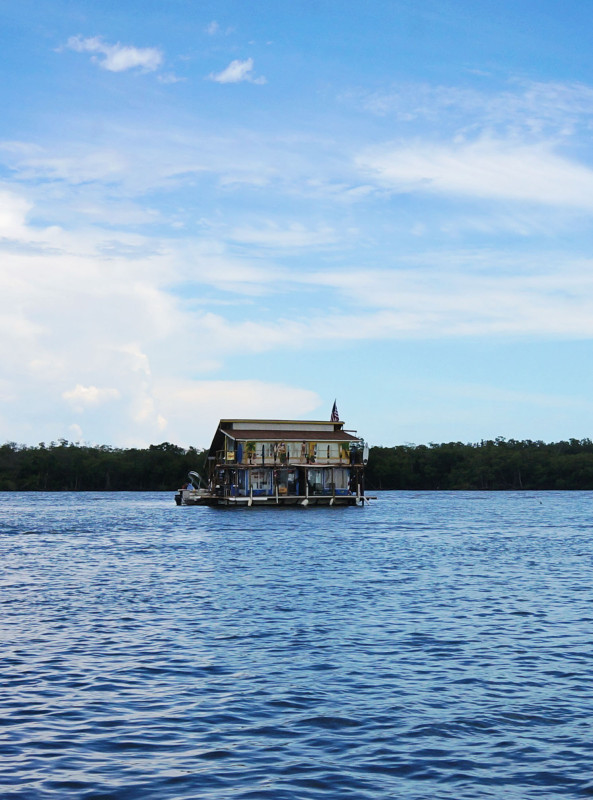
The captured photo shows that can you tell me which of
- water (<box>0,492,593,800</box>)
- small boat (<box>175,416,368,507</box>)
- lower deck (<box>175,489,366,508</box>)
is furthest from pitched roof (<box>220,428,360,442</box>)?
water (<box>0,492,593,800</box>)

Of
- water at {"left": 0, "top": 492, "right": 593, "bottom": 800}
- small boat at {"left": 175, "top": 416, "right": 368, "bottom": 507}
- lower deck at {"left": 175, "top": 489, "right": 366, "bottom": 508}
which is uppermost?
small boat at {"left": 175, "top": 416, "right": 368, "bottom": 507}

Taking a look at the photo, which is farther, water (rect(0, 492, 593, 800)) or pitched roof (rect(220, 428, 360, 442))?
pitched roof (rect(220, 428, 360, 442))

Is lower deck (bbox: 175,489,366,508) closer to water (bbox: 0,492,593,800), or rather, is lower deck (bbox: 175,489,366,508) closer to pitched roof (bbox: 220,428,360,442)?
pitched roof (bbox: 220,428,360,442)

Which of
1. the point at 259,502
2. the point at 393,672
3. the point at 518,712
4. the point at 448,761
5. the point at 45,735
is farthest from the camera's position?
the point at 259,502

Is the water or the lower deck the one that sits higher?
the lower deck

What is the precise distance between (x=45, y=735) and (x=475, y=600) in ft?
59.8

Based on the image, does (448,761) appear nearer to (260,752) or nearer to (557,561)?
(260,752)

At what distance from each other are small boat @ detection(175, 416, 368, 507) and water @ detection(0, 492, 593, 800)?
55987 mm

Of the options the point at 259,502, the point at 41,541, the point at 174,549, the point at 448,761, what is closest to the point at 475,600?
the point at 448,761

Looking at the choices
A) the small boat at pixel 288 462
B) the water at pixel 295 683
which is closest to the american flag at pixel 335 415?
the small boat at pixel 288 462

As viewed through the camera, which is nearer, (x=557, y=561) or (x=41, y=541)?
(x=557, y=561)

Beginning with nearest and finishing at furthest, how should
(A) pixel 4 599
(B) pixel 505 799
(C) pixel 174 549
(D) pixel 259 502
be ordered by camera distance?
(B) pixel 505 799, (A) pixel 4 599, (C) pixel 174 549, (D) pixel 259 502

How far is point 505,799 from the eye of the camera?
465 inches

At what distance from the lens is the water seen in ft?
41.7
